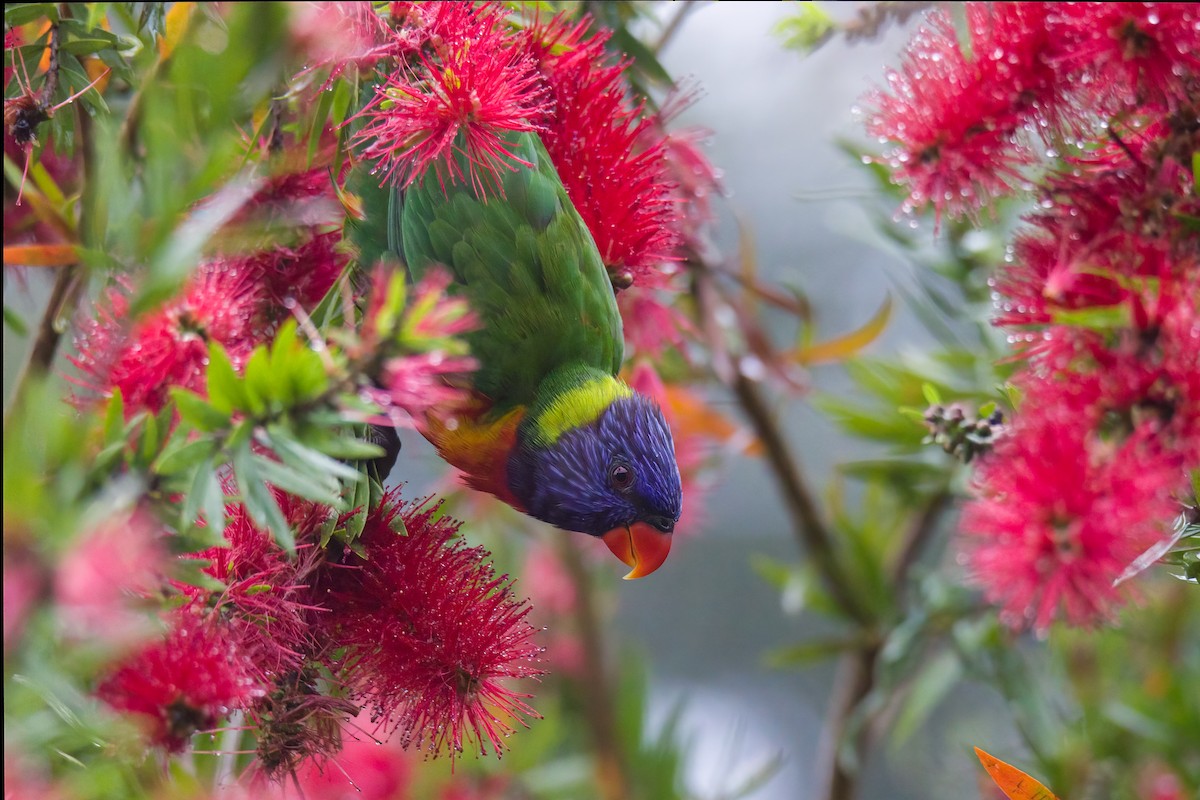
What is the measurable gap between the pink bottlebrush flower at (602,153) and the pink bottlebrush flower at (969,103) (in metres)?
0.16

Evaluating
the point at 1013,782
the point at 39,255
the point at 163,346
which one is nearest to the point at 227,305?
the point at 163,346

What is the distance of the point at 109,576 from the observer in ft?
0.95

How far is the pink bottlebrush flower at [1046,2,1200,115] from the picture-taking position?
0.52 m

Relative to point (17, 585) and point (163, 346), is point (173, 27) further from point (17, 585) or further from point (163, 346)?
point (17, 585)

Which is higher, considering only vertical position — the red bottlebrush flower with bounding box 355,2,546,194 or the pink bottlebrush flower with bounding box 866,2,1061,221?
the red bottlebrush flower with bounding box 355,2,546,194

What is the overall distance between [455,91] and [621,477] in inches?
11.5

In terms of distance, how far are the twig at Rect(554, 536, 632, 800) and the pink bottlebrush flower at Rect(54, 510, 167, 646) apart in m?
0.92

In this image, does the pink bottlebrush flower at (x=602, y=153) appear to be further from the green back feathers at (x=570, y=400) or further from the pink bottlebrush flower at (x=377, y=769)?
the pink bottlebrush flower at (x=377, y=769)

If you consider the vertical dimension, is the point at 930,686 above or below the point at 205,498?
below

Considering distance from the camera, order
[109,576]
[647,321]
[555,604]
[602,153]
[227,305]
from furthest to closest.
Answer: [555,604], [647,321], [602,153], [227,305], [109,576]

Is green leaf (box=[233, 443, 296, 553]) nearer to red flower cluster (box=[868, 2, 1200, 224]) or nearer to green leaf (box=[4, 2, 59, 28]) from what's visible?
green leaf (box=[4, 2, 59, 28])

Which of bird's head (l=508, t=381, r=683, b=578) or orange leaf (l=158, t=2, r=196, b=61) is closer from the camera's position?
orange leaf (l=158, t=2, r=196, b=61)

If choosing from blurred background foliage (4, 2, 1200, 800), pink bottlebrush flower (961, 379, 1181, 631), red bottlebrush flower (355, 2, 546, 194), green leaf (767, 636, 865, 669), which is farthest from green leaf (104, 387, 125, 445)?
green leaf (767, 636, 865, 669)

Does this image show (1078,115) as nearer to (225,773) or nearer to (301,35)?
(301,35)
